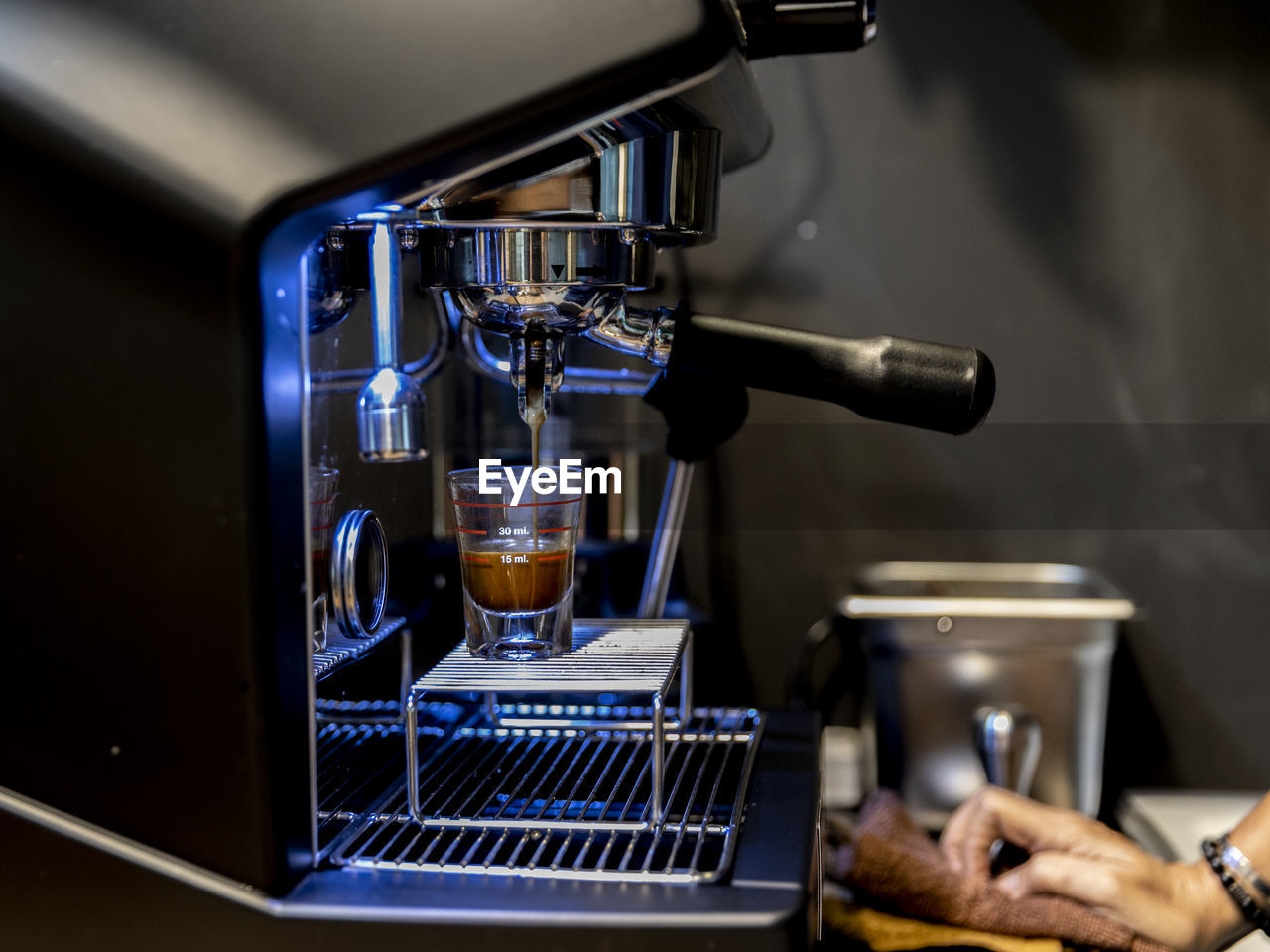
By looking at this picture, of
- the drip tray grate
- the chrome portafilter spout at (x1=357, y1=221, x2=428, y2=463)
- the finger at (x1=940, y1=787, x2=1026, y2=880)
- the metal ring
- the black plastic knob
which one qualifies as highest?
the black plastic knob

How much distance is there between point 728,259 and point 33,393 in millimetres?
641

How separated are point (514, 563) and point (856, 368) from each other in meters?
0.17

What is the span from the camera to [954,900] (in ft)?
1.89

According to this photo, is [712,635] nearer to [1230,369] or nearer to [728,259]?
[728,259]

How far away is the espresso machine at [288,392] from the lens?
1.26 ft

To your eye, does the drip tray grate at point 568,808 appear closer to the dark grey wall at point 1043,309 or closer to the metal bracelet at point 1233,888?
the metal bracelet at point 1233,888

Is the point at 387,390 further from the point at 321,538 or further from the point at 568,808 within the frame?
the point at 568,808

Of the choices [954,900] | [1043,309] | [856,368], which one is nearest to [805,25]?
[856,368]

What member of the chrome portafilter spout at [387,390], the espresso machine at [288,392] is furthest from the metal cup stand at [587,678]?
the chrome portafilter spout at [387,390]

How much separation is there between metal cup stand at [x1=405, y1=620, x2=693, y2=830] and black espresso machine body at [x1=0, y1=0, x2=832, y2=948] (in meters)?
0.05

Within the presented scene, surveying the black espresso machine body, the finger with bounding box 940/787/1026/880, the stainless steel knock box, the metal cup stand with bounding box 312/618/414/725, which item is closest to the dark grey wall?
the stainless steel knock box

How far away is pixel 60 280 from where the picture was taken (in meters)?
0.41

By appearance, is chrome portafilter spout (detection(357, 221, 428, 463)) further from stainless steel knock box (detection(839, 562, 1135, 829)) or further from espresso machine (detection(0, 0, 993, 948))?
stainless steel knock box (detection(839, 562, 1135, 829))

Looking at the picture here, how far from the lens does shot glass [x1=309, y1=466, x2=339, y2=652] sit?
0.48 meters
